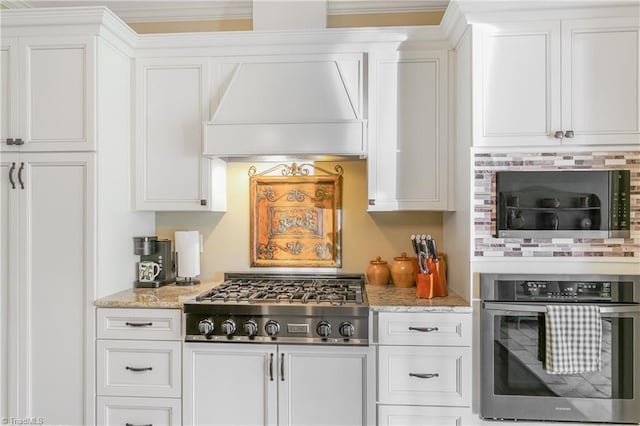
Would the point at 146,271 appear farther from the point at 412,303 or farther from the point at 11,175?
the point at 412,303

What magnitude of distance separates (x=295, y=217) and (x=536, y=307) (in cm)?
149

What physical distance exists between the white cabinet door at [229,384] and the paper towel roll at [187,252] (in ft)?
2.01

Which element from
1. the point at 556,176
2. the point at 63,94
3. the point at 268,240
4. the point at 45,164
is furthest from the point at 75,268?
the point at 556,176

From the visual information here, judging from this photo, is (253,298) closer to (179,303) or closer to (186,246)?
(179,303)

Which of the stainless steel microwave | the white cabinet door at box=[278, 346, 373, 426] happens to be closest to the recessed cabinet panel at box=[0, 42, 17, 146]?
the white cabinet door at box=[278, 346, 373, 426]

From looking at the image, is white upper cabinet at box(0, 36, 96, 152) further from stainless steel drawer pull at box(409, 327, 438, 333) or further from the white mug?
stainless steel drawer pull at box(409, 327, 438, 333)

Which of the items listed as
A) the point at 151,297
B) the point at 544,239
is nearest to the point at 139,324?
the point at 151,297

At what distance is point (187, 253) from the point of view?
2.65m

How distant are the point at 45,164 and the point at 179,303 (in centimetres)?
102

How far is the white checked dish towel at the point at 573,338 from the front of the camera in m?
1.93

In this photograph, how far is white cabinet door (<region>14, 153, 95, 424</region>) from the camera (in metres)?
2.22

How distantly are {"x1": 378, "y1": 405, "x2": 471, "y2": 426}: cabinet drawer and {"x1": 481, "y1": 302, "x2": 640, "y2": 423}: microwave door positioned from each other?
0.39 feet

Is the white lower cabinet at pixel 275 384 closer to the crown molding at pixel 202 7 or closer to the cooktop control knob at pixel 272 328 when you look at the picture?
the cooktop control knob at pixel 272 328

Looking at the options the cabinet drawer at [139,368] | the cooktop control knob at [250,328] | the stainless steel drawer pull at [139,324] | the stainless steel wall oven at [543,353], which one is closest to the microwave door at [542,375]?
the stainless steel wall oven at [543,353]
